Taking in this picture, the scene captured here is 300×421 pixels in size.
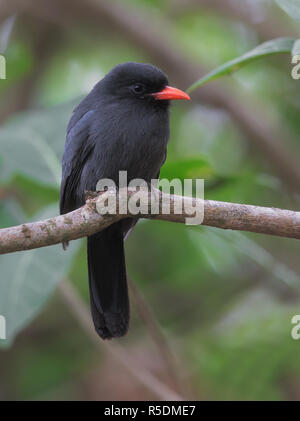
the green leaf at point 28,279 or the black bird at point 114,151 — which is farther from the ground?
the black bird at point 114,151

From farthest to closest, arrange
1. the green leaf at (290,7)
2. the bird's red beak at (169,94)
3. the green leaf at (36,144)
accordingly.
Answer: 1. the green leaf at (36,144)
2. the bird's red beak at (169,94)
3. the green leaf at (290,7)

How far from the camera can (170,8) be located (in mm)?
6953

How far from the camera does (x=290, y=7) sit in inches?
136

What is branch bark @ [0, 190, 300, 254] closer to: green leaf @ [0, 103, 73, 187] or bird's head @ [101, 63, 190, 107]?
bird's head @ [101, 63, 190, 107]

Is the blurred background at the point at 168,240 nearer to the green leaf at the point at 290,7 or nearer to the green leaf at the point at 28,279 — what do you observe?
the green leaf at the point at 28,279

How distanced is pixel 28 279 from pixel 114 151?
90 centimetres

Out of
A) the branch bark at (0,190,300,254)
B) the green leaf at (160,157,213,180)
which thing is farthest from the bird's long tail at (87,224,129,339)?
the branch bark at (0,190,300,254)

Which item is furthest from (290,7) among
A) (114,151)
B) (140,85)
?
(114,151)

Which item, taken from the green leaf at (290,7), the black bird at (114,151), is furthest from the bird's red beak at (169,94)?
the green leaf at (290,7)

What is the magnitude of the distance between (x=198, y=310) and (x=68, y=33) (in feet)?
10.2

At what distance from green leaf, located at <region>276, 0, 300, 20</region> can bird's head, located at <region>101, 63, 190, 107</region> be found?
2.56ft

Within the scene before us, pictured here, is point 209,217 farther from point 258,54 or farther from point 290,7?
point 290,7

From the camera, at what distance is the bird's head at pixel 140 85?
13.0 feet
